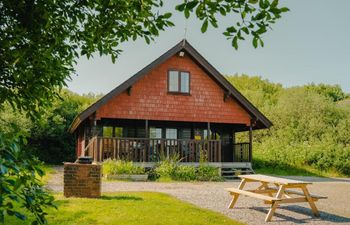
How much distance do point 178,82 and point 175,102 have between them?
106 cm

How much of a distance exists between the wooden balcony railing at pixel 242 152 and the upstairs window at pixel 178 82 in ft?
15.8

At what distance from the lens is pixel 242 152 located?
907 inches

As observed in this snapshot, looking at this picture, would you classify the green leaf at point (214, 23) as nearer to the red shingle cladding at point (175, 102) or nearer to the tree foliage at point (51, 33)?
the tree foliage at point (51, 33)

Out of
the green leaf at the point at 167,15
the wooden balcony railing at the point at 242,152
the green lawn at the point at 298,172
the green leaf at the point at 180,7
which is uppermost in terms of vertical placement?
the green leaf at the point at 167,15

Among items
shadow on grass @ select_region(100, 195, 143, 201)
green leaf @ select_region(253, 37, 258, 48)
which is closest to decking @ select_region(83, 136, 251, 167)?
shadow on grass @ select_region(100, 195, 143, 201)

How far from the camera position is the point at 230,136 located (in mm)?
24625

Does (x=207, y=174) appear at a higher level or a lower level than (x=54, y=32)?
lower

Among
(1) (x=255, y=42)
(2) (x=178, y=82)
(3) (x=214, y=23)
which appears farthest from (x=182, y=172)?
(1) (x=255, y=42)

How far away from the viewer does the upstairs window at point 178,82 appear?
2038 cm

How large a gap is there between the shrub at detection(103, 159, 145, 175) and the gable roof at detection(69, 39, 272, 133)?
260 cm

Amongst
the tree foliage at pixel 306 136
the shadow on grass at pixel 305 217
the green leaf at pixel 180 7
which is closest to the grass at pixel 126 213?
the shadow on grass at pixel 305 217

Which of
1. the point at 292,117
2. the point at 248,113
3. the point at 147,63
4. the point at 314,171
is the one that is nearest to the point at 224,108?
the point at 248,113

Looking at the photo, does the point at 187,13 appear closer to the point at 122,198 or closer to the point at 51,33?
the point at 51,33

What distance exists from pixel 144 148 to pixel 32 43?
534 inches
